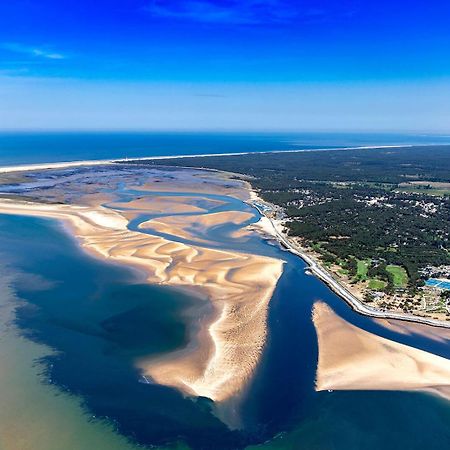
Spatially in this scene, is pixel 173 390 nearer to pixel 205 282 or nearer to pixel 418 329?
pixel 205 282

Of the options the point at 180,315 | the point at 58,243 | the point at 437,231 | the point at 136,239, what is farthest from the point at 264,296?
the point at 437,231

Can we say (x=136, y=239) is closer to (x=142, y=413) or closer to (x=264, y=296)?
(x=264, y=296)

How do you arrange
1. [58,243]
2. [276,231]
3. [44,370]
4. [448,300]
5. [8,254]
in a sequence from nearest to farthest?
[44,370] < [448,300] < [8,254] < [58,243] < [276,231]

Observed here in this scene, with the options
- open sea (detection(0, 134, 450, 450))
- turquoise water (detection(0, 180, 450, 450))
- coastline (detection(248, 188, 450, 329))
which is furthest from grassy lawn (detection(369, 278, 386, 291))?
turquoise water (detection(0, 180, 450, 450))

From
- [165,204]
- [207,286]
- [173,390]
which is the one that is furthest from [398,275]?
[165,204]

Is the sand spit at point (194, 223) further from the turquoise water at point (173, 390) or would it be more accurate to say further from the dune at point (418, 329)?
the dune at point (418, 329)

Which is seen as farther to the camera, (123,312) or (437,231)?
(437,231)
